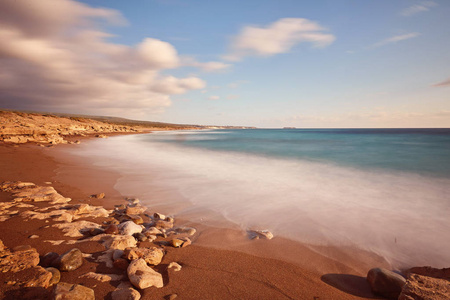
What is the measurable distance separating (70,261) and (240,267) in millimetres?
2385

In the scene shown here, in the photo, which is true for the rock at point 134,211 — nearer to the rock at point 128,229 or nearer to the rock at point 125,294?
the rock at point 128,229

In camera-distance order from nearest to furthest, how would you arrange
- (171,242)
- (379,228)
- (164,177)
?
(171,242) → (379,228) → (164,177)

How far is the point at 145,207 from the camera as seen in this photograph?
5.66 m

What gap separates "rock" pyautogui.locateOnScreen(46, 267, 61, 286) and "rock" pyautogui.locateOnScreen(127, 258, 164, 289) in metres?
0.80

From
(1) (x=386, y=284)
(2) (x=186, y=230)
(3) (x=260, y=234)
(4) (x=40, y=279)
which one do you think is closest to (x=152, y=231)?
(2) (x=186, y=230)

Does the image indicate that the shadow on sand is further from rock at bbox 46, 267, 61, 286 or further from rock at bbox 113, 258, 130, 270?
rock at bbox 46, 267, 61, 286

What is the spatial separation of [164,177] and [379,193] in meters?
9.03

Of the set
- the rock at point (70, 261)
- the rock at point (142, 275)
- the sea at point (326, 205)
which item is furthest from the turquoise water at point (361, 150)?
the rock at point (70, 261)

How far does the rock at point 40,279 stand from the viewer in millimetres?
2313

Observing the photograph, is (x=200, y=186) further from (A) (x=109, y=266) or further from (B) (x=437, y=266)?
(B) (x=437, y=266)

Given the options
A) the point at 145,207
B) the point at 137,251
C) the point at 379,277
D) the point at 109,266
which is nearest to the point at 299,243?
the point at 379,277

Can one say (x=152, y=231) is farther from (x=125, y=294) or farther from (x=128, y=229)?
(x=125, y=294)

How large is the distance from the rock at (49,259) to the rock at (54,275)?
0.15 meters

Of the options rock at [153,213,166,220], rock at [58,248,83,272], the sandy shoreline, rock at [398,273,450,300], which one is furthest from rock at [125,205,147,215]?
rock at [398,273,450,300]
